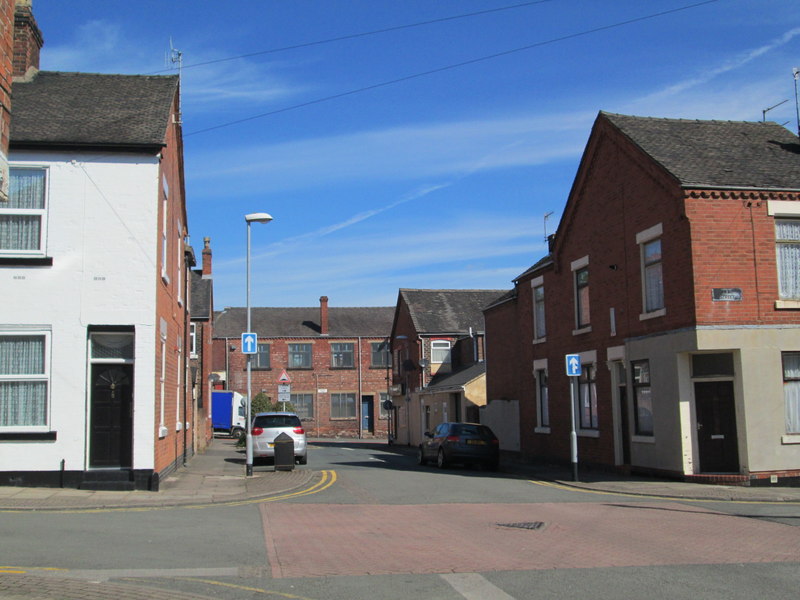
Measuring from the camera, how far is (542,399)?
2709 centimetres

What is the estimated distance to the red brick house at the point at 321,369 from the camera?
60188mm

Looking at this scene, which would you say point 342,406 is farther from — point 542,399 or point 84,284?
point 84,284

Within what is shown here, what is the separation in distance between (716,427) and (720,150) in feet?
23.9

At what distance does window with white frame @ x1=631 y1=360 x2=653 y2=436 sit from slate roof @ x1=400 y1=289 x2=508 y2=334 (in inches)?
1019

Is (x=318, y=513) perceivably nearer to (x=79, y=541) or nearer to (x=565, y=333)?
(x=79, y=541)

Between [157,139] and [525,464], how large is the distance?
1551cm

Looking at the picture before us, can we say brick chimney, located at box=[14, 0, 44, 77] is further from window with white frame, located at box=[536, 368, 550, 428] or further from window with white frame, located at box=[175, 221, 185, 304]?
window with white frame, located at box=[536, 368, 550, 428]

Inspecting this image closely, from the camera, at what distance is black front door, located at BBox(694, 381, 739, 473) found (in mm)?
18266

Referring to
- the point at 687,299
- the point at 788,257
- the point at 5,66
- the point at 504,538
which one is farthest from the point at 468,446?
the point at 5,66

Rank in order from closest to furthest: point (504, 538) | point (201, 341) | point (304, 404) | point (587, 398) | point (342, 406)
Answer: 1. point (504, 538)
2. point (587, 398)
3. point (201, 341)
4. point (304, 404)
5. point (342, 406)

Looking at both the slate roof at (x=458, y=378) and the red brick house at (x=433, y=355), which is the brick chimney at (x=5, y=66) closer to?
the slate roof at (x=458, y=378)

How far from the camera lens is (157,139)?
17.2 m

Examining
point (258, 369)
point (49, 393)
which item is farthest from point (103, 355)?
point (258, 369)

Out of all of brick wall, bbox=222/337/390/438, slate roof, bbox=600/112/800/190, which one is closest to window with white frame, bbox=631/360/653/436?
slate roof, bbox=600/112/800/190
